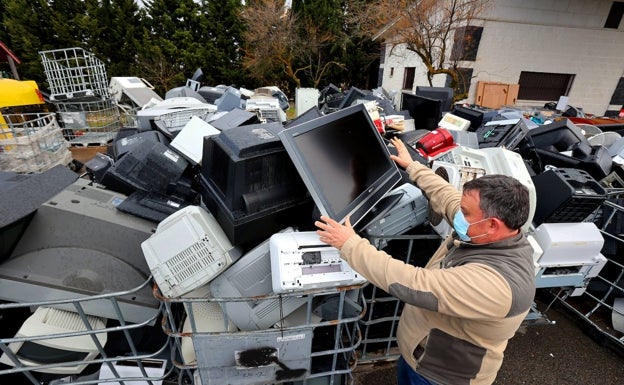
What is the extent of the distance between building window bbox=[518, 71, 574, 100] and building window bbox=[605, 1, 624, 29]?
199cm

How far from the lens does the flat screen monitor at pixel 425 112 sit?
3.49 meters

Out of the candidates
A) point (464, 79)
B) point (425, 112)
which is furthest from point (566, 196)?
point (464, 79)

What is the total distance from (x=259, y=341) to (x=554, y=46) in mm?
13967

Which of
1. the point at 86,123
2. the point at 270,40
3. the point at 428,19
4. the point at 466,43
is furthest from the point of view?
the point at 270,40

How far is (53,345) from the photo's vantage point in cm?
155

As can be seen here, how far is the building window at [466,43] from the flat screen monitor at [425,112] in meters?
7.84

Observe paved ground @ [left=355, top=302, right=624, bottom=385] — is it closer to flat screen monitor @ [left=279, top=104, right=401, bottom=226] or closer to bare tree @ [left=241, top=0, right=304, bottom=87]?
flat screen monitor @ [left=279, top=104, right=401, bottom=226]

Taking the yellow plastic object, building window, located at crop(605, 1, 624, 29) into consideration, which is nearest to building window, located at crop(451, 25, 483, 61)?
building window, located at crop(605, 1, 624, 29)

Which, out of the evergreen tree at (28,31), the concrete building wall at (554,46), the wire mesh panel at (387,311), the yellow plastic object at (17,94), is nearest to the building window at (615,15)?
the concrete building wall at (554,46)

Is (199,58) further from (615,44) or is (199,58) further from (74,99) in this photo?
(615,44)

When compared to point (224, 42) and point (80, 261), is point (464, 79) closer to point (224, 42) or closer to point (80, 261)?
point (80, 261)

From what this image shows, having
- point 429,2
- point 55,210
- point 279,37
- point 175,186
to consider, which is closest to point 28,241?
point 55,210

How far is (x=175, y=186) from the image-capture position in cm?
210

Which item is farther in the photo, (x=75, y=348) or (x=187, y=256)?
(x=75, y=348)
